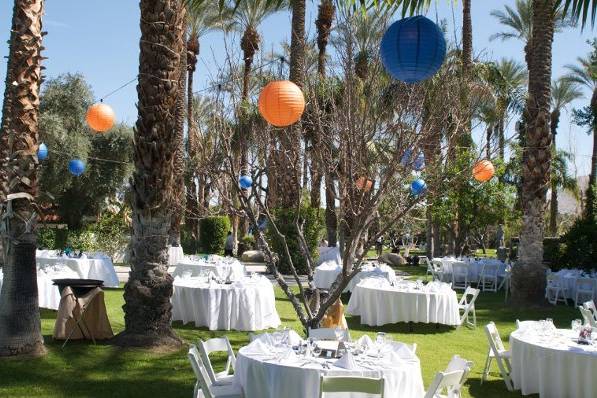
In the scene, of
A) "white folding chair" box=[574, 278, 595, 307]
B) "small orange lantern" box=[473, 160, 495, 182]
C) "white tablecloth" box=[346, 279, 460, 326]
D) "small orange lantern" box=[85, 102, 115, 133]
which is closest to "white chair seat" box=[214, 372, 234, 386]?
"white tablecloth" box=[346, 279, 460, 326]

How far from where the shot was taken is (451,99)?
9.72 meters

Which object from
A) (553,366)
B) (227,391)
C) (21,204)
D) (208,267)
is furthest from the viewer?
(208,267)

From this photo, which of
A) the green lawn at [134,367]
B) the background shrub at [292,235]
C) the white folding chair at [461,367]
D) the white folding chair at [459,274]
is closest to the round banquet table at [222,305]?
the green lawn at [134,367]

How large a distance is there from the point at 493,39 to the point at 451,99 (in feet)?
113

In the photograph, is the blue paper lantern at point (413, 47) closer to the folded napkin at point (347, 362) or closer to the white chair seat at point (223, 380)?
the folded napkin at point (347, 362)

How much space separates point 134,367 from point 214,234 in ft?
71.0

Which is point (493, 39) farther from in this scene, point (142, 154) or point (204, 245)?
point (142, 154)

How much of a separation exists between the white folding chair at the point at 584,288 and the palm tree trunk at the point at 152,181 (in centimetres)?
1117

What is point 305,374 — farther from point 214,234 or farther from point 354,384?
point 214,234

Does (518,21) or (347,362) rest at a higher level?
(518,21)

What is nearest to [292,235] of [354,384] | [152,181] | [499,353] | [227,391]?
[152,181]

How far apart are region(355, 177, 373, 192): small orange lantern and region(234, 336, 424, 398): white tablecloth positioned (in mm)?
2542

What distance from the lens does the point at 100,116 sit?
40.7 feet

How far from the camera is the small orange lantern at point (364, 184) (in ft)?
27.2
